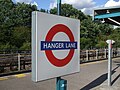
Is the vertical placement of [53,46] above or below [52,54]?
above

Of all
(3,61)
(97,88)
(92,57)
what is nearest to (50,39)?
(97,88)

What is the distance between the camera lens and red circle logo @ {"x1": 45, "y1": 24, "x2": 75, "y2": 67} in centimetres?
411

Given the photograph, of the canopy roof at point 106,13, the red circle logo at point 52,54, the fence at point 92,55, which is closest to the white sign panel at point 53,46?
the red circle logo at point 52,54

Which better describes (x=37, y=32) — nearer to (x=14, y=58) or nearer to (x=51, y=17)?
(x=51, y=17)

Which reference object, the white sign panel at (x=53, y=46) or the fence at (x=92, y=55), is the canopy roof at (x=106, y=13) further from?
the white sign panel at (x=53, y=46)

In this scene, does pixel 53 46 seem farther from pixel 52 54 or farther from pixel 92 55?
pixel 92 55

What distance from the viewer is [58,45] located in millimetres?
4301

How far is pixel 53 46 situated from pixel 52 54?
14 centimetres

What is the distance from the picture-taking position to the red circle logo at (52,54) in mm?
4110

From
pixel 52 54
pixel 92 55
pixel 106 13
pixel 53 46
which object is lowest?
pixel 92 55

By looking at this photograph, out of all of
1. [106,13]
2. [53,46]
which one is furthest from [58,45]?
[106,13]

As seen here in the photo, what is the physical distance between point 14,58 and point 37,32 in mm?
10313

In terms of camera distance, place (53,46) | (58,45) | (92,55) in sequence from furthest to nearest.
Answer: (92,55)
(58,45)
(53,46)

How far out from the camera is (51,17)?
164 inches
